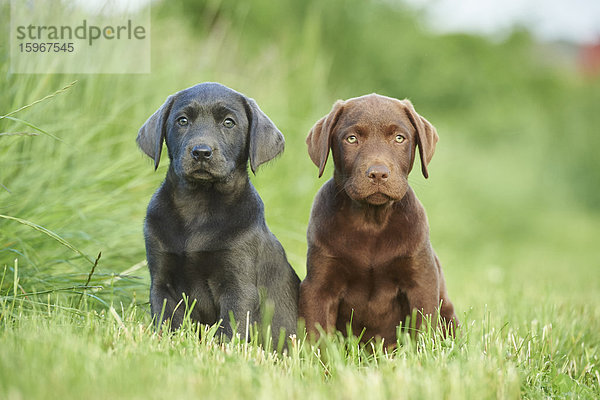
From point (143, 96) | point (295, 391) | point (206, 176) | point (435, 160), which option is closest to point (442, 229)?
point (435, 160)

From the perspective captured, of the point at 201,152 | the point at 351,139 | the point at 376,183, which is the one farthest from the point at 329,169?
the point at 201,152

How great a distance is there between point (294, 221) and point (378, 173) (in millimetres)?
3226

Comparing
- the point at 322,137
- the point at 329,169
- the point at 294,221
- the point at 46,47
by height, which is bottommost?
the point at 294,221

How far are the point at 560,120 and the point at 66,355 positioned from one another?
49.8 feet

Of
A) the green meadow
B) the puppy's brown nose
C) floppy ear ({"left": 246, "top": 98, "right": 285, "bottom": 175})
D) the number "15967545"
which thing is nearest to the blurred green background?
the green meadow

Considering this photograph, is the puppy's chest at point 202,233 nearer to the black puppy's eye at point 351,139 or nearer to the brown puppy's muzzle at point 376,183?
the brown puppy's muzzle at point 376,183

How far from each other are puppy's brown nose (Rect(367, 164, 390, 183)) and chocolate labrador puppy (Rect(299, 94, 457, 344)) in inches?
1.9

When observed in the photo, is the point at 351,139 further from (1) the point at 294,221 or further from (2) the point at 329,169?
(2) the point at 329,169

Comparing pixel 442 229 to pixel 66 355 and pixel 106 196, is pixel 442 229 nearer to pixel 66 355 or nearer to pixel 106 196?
pixel 106 196

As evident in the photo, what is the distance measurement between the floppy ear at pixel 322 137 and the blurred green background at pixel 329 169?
2.17ft

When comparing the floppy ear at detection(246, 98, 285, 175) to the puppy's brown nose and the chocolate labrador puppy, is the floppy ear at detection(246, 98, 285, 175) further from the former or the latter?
the puppy's brown nose

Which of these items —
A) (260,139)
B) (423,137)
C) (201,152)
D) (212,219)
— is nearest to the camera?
(201,152)

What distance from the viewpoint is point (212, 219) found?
10.8ft

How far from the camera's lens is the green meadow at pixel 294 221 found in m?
2.44
